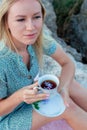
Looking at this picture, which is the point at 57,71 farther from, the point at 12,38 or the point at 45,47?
the point at 12,38

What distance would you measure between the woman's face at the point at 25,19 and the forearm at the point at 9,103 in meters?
0.36

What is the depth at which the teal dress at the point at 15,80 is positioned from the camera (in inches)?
91.7

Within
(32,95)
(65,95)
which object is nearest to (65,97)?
(65,95)

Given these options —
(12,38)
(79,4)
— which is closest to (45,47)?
(12,38)

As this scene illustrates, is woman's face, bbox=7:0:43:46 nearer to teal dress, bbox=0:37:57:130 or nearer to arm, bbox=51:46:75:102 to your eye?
teal dress, bbox=0:37:57:130

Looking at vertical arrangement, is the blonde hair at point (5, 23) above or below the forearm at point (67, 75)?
above

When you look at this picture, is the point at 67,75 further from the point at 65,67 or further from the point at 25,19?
the point at 25,19

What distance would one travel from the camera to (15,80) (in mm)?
2408

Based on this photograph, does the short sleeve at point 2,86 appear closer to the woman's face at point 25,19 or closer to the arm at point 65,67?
the woman's face at point 25,19

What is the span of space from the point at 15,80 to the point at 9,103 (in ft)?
0.58

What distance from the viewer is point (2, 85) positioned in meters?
2.31

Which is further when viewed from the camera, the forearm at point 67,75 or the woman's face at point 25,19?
the forearm at point 67,75

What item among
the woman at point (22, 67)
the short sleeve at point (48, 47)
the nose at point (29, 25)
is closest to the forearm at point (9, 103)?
the woman at point (22, 67)

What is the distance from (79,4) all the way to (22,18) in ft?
7.92
